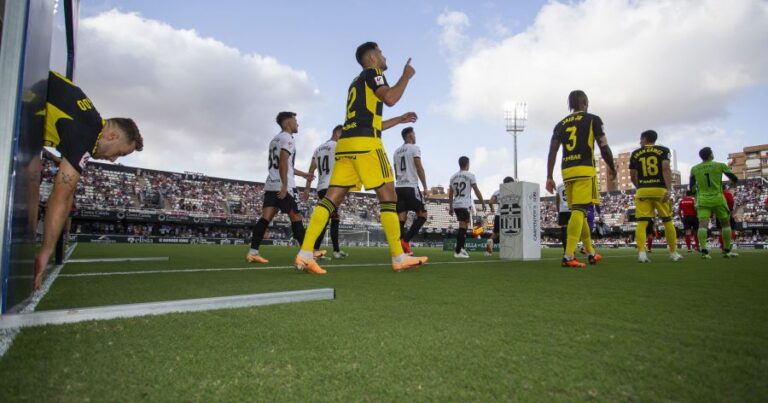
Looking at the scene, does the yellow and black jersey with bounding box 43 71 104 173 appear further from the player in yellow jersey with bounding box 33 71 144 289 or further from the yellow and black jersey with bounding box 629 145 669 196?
the yellow and black jersey with bounding box 629 145 669 196

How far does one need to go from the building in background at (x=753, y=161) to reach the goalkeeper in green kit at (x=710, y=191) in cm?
10904

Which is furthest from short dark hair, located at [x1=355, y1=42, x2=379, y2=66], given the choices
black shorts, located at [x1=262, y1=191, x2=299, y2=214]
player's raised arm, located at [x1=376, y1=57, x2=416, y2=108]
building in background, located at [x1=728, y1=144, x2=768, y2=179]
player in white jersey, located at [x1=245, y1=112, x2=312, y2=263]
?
building in background, located at [x1=728, y1=144, x2=768, y2=179]

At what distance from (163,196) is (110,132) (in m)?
36.9

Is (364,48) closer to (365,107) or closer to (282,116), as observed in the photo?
(365,107)

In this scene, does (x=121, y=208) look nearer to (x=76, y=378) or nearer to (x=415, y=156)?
(x=415, y=156)

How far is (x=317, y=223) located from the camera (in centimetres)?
438

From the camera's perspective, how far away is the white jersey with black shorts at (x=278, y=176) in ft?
22.3

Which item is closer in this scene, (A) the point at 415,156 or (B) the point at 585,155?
(B) the point at 585,155

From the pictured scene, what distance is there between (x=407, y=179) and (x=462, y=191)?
7.97 ft

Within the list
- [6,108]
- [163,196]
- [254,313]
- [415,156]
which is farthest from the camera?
[163,196]

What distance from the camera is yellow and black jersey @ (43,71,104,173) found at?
273cm

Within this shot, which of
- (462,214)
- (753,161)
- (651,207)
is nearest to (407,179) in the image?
(462,214)

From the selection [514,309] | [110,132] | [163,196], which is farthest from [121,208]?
→ [514,309]

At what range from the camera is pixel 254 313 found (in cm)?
205
